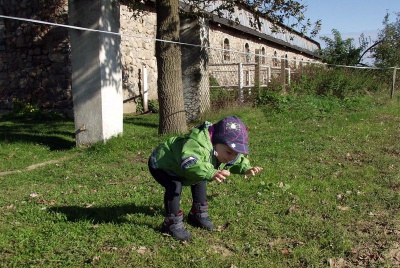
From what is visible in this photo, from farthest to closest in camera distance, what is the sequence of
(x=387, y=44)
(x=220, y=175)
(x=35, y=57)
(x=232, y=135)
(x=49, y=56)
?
(x=387, y=44), (x=35, y=57), (x=49, y=56), (x=232, y=135), (x=220, y=175)

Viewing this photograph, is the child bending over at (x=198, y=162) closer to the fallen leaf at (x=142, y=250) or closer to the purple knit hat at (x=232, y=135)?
the purple knit hat at (x=232, y=135)

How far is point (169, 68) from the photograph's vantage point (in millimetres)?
8758

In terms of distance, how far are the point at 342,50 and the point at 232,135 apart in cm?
2784

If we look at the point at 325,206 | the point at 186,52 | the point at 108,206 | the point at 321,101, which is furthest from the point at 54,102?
the point at 325,206

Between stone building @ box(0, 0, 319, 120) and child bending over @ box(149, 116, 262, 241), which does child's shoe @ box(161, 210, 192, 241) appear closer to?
child bending over @ box(149, 116, 262, 241)

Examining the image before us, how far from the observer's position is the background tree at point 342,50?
28.2m

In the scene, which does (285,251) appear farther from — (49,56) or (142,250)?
(49,56)

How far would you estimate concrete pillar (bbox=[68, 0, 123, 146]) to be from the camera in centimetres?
799

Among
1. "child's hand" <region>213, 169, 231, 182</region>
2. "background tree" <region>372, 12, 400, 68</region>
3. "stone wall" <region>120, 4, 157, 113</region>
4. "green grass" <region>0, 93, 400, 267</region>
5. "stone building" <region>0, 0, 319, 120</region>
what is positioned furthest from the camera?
"background tree" <region>372, 12, 400, 68</region>

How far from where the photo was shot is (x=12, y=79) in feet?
47.6

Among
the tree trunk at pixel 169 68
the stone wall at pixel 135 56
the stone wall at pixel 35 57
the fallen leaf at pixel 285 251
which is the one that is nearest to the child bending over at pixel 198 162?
the fallen leaf at pixel 285 251

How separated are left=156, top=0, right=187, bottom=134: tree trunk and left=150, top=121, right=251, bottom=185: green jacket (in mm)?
5155

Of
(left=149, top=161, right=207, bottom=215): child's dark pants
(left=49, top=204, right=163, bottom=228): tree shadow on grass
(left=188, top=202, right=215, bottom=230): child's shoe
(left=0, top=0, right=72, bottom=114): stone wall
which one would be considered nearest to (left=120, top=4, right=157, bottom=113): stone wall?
(left=0, top=0, right=72, bottom=114): stone wall

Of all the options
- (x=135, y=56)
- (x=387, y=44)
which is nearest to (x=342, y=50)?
(x=387, y=44)
